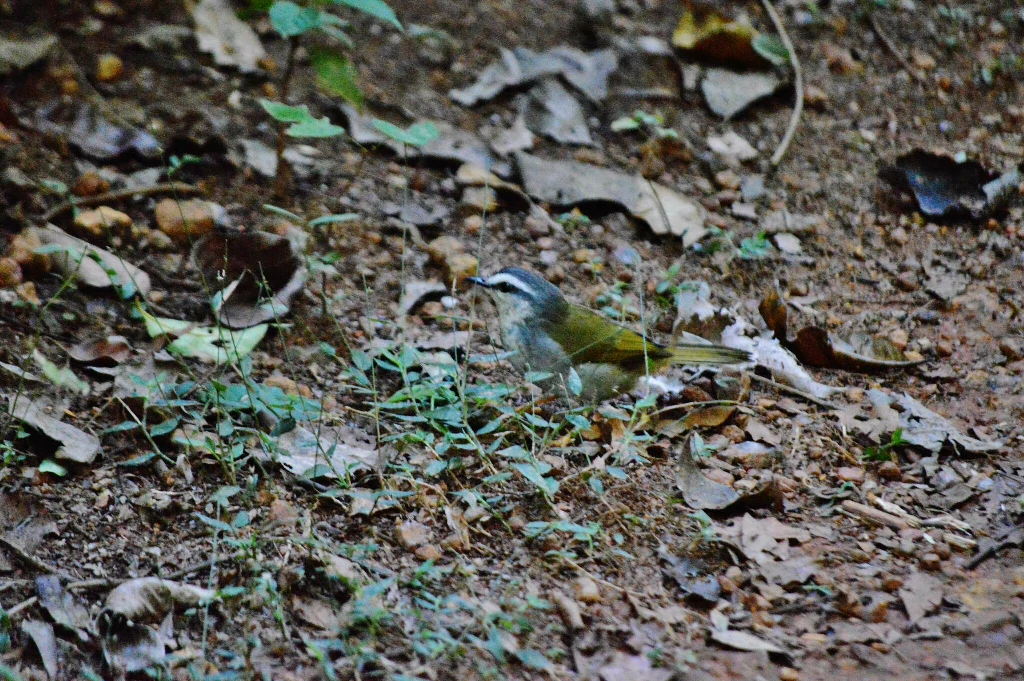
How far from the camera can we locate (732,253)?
5730mm

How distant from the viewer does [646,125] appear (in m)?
6.59

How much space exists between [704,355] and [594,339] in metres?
0.56

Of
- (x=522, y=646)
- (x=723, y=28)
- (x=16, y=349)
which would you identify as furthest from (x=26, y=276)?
(x=723, y=28)

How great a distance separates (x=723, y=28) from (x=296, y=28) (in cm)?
342

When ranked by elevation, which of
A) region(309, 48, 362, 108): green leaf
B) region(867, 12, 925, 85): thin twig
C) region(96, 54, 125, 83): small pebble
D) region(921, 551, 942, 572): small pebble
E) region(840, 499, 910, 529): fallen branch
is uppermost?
region(867, 12, 925, 85): thin twig

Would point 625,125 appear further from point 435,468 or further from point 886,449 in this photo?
point 435,468

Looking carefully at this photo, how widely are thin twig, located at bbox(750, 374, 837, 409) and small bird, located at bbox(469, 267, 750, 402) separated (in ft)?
0.84

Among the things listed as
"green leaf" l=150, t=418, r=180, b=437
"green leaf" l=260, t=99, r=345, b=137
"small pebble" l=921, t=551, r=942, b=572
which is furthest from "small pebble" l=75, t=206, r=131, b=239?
"small pebble" l=921, t=551, r=942, b=572

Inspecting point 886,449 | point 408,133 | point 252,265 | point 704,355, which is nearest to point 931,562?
point 886,449

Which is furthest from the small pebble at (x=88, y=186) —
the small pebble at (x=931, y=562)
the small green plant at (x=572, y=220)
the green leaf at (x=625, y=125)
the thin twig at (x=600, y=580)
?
the small pebble at (x=931, y=562)

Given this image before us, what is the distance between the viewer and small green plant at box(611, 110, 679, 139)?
253 inches

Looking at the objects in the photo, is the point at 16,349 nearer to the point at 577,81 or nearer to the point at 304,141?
the point at 304,141

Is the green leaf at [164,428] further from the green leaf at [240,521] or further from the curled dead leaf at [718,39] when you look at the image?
the curled dead leaf at [718,39]

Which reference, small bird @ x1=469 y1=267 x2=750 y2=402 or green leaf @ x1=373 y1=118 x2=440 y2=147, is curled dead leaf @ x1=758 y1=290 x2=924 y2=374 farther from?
green leaf @ x1=373 y1=118 x2=440 y2=147
